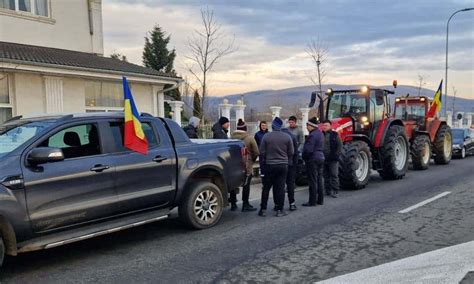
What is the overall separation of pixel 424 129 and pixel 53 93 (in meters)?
12.3

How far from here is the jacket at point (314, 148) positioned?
360 inches

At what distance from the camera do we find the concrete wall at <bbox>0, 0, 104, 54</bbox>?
14562 millimetres

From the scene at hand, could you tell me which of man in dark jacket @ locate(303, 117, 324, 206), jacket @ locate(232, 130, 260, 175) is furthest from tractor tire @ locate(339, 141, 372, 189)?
jacket @ locate(232, 130, 260, 175)

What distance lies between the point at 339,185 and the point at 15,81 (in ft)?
30.5

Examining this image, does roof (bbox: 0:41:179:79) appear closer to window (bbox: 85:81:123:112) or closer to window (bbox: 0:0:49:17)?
window (bbox: 85:81:123:112)

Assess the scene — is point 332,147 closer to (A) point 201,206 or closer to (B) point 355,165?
(B) point 355,165

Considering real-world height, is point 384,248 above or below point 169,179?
below

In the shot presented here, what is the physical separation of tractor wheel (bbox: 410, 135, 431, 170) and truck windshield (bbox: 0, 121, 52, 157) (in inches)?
474

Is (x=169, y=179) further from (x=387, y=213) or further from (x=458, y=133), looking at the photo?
(x=458, y=133)

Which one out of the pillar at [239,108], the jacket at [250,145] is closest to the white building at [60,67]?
the pillar at [239,108]

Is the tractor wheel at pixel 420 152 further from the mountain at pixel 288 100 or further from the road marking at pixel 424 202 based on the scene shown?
the mountain at pixel 288 100

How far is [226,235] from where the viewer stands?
22.5 ft

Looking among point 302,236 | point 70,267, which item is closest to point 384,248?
point 302,236

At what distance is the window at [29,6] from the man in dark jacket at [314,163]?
1101 cm
